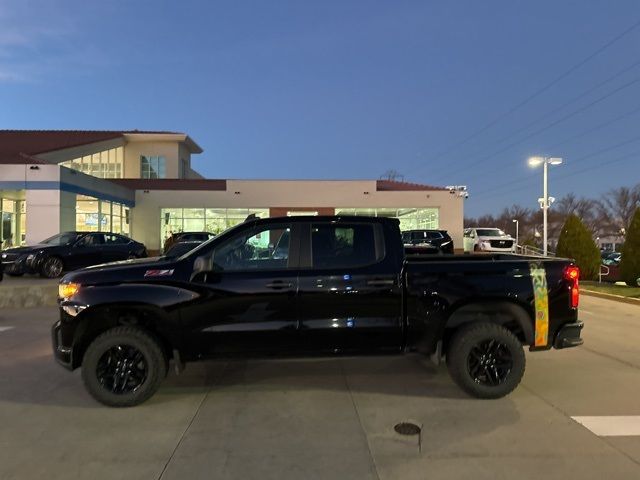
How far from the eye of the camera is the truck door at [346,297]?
5359 millimetres

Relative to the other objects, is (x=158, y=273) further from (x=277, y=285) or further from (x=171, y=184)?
(x=171, y=184)

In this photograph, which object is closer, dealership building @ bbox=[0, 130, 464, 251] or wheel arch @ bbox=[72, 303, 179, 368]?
wheel arch @ bbox=[72, 303, 179, 368]

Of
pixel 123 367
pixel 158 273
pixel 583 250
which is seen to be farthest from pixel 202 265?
pixel 583 250

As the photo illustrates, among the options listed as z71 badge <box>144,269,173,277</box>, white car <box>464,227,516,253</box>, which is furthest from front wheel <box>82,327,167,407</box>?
white car <box>464,227,516,253</box>

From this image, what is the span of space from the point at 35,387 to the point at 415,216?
31.1m

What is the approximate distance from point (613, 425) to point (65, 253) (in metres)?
15.5

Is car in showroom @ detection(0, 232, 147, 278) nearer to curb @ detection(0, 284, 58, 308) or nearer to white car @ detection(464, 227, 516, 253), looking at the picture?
curb @ detection(0, 284, 58, 308)

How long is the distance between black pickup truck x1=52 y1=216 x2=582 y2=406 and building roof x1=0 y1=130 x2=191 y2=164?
20984 millimetres

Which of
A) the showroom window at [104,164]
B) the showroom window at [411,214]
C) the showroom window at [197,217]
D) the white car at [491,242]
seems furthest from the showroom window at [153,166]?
the white car at [491,242]

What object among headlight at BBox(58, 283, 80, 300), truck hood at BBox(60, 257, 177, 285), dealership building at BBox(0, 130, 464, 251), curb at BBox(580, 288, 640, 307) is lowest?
curb at BBox(580, 288, 640, 307)

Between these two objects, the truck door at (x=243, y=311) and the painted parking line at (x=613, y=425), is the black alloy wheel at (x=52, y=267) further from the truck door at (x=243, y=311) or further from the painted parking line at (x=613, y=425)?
the painted parking line at (x=613, y=425)

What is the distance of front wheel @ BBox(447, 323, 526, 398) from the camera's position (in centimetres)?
552

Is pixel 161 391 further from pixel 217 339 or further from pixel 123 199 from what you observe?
pixel 123 199

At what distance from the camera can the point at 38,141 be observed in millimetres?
32344
